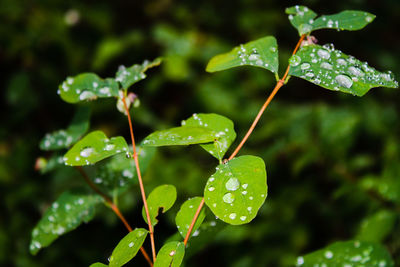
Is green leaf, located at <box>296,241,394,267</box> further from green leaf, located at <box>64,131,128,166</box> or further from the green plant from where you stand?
green leaf, located at <box>64,131,128,166</box>

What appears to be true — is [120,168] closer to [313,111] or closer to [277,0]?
[313,111]

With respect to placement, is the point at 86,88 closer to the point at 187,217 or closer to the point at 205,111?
the point at 187,217

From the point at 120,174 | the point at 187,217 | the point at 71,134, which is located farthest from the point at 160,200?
the point at 71,134

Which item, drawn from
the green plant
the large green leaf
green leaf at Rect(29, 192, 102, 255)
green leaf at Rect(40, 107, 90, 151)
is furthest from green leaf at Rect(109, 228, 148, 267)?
the large green leaf

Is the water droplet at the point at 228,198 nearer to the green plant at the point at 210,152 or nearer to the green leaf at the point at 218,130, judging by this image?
the green plant at the point at 210,152

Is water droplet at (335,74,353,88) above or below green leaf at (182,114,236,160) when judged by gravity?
above

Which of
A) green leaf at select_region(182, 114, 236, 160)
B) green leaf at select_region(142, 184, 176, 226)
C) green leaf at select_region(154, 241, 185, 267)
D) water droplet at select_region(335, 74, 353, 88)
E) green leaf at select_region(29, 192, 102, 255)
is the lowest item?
green leaf at select_region(29, 192, 102, 255)
